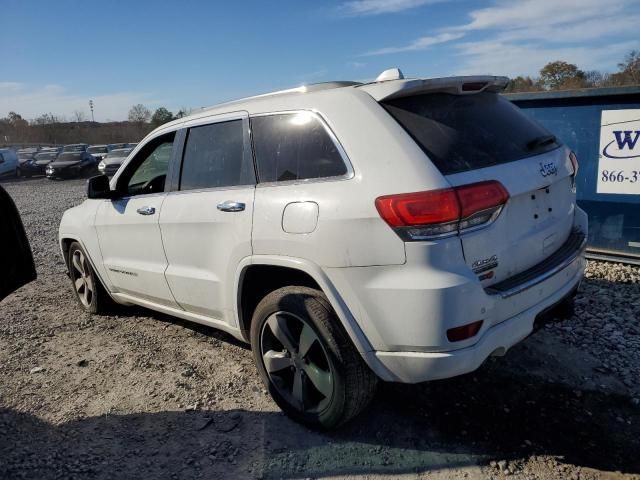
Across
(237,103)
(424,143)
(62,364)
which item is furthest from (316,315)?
(62,364)

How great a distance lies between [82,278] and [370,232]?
3750 millimetres

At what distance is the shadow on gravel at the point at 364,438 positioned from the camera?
2.69 m

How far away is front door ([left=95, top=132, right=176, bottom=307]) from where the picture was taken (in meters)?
3.85

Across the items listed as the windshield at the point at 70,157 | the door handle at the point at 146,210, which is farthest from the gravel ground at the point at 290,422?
the windshield at the point at 70,157

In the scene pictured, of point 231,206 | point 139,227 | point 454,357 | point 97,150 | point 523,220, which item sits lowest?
point 454,357

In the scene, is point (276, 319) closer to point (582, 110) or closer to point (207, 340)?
point (207, 340)

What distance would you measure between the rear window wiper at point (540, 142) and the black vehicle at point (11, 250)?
2.93 meters

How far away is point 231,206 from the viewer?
3.12 meters

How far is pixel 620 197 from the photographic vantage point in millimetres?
5359

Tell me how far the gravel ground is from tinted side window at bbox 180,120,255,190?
1.37 meters

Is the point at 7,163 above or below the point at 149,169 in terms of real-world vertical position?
below

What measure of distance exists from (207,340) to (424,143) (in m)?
2.64

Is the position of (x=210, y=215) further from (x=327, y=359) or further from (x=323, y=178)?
(x=327, y=359)

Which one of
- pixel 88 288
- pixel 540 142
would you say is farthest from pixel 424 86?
pixel 88 288
